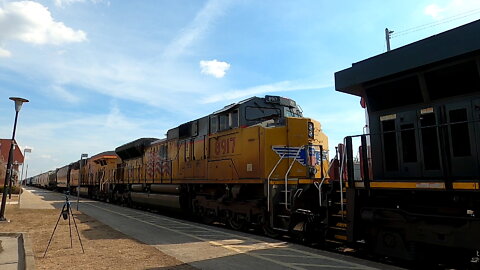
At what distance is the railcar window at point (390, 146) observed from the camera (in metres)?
6.38

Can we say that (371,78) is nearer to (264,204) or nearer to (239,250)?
(239,250)

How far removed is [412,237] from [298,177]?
15.5 ft

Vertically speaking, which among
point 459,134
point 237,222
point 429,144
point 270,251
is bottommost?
point 270,251

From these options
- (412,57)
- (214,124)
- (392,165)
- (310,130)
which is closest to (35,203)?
(214,124)

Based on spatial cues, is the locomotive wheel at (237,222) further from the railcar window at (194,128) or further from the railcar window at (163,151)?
the railcar window at (163,151)

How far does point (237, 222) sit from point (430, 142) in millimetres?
6652

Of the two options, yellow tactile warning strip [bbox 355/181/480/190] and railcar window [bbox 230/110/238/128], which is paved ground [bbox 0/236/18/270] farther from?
railcar window [bbox 230/110/238/128]

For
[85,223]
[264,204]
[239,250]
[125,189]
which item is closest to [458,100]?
[239,250]

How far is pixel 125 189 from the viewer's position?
22125mm

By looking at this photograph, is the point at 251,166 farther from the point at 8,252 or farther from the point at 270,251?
the point at 8,252

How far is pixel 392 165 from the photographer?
21.1 feet

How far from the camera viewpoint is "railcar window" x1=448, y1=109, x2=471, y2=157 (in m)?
5.43

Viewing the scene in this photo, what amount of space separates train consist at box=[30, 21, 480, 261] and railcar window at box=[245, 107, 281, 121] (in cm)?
49

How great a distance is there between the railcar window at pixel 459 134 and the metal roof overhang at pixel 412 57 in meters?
0.88
